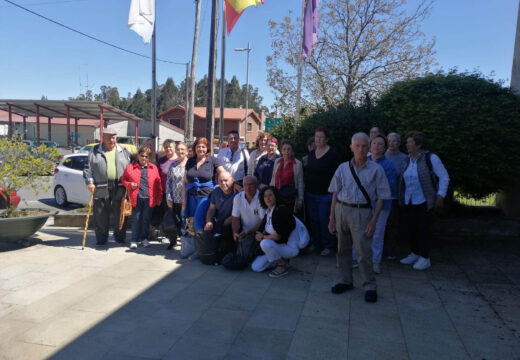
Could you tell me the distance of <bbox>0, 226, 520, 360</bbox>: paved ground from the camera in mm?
3240

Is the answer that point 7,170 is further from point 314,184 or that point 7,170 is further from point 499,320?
→ point 499,320

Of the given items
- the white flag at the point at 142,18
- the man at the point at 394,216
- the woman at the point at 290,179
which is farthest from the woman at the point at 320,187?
the white flag at the point at 142,18

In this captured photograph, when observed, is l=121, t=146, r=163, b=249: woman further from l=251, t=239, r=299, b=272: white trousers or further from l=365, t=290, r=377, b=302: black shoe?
l=365, t=290, r=377, b=302: black shoe

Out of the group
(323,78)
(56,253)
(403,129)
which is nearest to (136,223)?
(56,253)

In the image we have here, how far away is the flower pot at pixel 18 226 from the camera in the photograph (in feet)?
19.5

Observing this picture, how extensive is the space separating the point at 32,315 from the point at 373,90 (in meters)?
13.8

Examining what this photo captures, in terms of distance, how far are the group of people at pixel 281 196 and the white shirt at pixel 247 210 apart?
0.01 m

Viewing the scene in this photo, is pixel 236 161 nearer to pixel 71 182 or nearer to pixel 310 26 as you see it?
pixel 71 182

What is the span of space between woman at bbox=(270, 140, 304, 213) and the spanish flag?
4841 millimetres

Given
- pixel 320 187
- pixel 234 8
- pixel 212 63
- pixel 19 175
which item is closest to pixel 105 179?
pixel 19 175

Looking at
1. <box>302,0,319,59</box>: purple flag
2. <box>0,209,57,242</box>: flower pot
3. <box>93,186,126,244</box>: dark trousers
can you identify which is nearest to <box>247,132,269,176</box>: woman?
<box>93,186,126,244</box>: dark trousers

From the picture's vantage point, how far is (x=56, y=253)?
6.05 meters

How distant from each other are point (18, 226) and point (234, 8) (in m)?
6.44

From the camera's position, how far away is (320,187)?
228 inches
